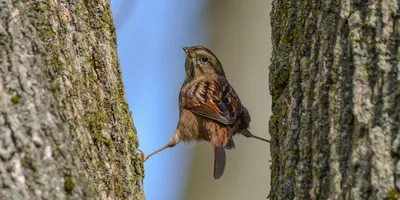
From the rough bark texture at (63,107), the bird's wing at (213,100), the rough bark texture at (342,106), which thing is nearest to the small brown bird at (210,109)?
the bird's wing at (213,100)

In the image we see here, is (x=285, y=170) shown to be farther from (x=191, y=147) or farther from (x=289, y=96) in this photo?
(x=191, y=147)

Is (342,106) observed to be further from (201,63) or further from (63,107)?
(201,63)

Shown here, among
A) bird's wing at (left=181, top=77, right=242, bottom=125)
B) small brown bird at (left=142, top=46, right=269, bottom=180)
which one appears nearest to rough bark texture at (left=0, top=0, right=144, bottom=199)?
small brown bird at (left=142, top=46, right=269, bottom=180)

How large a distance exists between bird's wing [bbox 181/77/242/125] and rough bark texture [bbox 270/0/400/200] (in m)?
2.26

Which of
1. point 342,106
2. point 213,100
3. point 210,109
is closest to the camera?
point 342,106

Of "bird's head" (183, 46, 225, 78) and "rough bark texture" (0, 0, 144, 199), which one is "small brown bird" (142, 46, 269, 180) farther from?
"rough bark texture" (0, 0, 144, 199)

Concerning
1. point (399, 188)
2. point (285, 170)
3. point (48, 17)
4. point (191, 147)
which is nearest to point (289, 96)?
point (285, 170)

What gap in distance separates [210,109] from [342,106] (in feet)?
9.18

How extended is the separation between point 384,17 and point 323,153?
1.74 feet

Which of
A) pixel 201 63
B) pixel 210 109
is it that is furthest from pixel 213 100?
pixel 201 63

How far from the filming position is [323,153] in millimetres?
2326

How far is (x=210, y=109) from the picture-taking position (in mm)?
A: 5082

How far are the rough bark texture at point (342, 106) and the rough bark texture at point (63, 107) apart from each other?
69cm

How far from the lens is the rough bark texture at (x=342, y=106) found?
2.17 m
